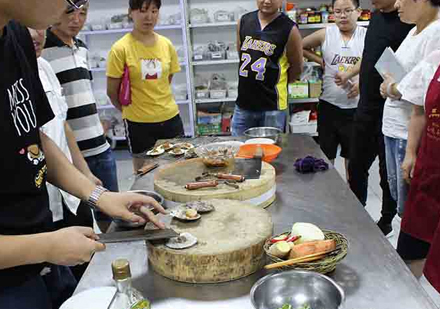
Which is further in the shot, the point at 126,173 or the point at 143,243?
the point at 126,173

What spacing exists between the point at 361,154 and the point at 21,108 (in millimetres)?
2290

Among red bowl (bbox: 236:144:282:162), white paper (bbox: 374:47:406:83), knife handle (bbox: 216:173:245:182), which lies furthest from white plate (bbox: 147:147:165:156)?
white paper (bbox: 374:47:406:83)

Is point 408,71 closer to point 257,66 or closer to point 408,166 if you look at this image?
point 408,166

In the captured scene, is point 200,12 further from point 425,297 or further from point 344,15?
point 425,297

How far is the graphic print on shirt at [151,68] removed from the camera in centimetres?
281

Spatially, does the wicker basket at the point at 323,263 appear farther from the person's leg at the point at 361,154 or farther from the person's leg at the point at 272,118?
the person's leg at the point at 272,118

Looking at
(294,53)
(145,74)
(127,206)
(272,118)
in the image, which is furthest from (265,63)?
(127,206)

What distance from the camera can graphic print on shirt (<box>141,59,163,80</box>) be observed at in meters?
2.81

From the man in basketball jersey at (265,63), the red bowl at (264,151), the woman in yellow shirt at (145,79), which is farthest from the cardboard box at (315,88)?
the red bowl at (264,151)

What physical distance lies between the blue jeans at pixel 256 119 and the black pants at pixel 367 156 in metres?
0.56

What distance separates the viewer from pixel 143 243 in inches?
52.1

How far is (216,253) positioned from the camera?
1062 millimetres

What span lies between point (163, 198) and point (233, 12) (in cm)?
336

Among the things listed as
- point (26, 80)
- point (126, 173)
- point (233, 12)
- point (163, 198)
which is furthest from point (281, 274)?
point (233, 12)
